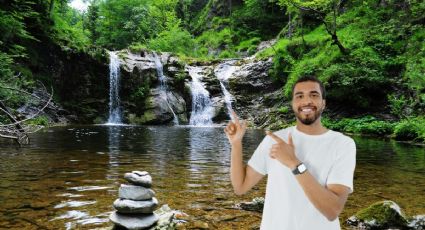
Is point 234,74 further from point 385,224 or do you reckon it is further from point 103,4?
point 385,224

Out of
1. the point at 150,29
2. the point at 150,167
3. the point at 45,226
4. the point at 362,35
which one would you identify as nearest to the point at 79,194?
the point at 45,226

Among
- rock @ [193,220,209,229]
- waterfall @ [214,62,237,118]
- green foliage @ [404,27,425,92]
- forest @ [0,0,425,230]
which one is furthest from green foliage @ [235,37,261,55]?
rock @ [193,220,209,229]

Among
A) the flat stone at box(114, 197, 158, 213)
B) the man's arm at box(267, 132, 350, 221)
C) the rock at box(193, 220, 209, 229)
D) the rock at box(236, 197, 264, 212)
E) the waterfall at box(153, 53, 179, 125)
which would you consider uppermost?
the waterfall at box(153, 53, 179, 125)

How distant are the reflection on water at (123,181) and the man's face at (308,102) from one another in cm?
381

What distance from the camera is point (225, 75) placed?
39.9 m

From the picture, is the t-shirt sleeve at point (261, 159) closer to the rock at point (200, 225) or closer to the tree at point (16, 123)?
the rock at point (200, 225)

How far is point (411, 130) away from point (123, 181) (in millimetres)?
18351

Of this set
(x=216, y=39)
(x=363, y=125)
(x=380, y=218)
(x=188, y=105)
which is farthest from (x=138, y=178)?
(x=216, y=39)

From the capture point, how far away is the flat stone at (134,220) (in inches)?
203

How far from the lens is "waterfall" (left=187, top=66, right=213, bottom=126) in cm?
3641

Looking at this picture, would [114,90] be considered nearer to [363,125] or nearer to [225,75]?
[225,75]

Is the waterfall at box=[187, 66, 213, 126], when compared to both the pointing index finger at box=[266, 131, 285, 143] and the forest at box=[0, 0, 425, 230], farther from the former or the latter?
the pointing index finger at box=[266, 131, 285, 143]

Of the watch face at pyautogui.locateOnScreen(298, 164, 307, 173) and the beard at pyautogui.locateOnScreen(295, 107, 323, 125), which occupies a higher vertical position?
the beard at pyautogui.locateOnScreen(295, 107, 323, 125)

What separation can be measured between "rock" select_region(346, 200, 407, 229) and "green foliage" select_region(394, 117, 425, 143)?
53.1 feet
